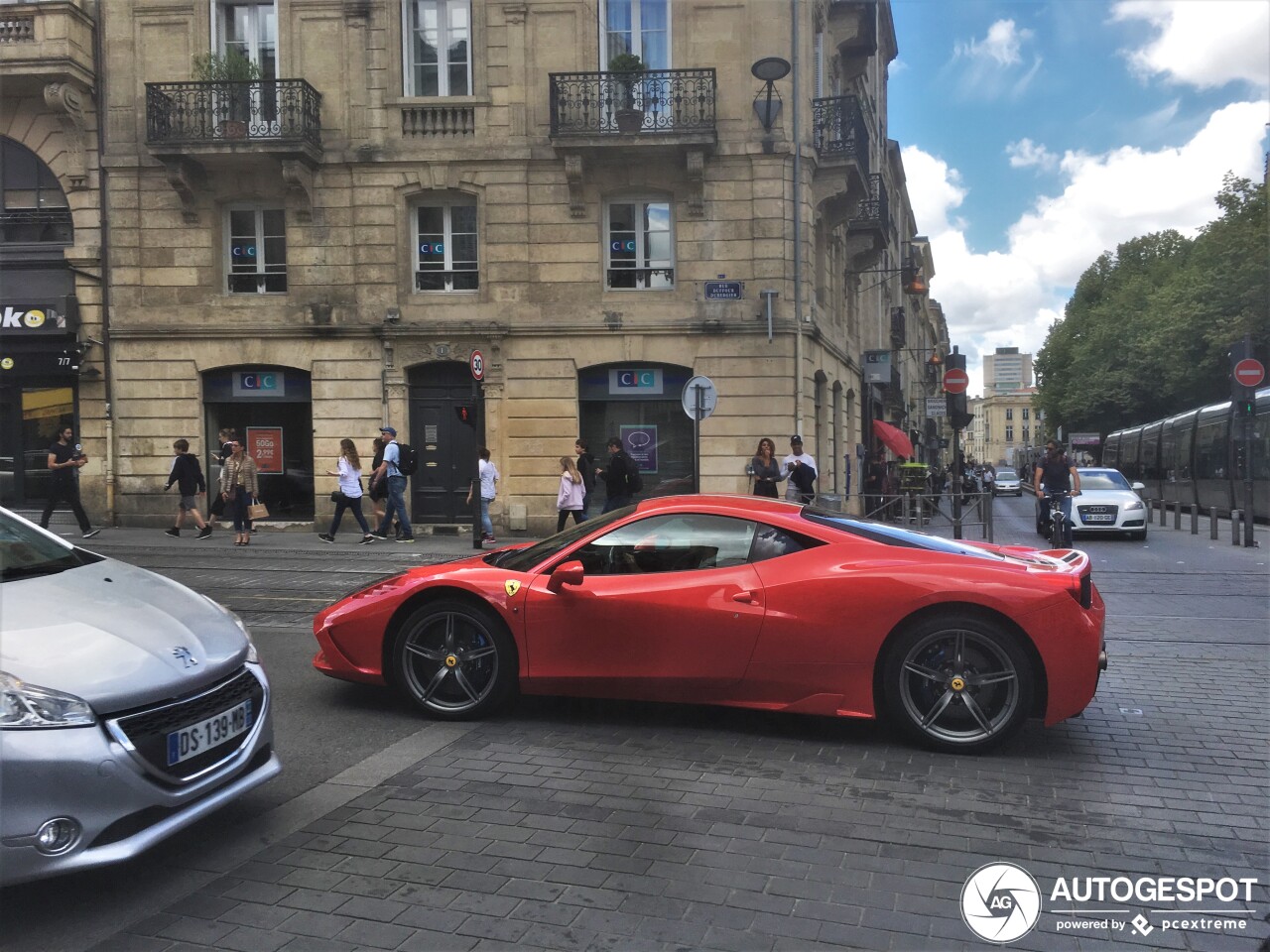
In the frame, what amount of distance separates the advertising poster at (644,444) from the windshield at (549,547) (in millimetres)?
13652

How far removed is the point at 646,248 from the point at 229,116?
27.9ft

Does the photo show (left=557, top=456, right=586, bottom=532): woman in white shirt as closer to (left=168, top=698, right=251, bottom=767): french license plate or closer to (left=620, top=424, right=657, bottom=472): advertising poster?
(left=620, top=424, right=657, bottom=472): advertising poster

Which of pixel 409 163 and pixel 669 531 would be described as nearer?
pixel 669 531

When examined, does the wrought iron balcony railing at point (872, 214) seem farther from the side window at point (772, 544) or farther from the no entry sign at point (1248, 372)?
the side window at point (772, 544)

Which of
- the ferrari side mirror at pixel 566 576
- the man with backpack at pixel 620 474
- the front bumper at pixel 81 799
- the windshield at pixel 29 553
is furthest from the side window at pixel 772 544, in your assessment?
the man with backpack at pixel 620 474

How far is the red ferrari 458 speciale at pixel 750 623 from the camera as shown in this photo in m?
4.83

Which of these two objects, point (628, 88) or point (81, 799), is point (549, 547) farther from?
point (628, 88)

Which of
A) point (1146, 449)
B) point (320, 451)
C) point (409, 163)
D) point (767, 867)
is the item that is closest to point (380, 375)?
point (320, 451)

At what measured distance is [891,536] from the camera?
528 centimetres

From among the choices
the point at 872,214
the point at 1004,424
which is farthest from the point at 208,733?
the point at 1004,424

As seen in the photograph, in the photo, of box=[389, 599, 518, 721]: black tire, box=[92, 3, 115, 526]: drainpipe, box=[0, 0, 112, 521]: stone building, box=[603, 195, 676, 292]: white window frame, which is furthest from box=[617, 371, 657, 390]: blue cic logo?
box=[389, 599, 518, 721]: black tire

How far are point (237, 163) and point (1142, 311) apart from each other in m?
49.8

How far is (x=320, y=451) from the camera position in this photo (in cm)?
1920

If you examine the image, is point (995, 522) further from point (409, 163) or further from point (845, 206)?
point (409, 163)
